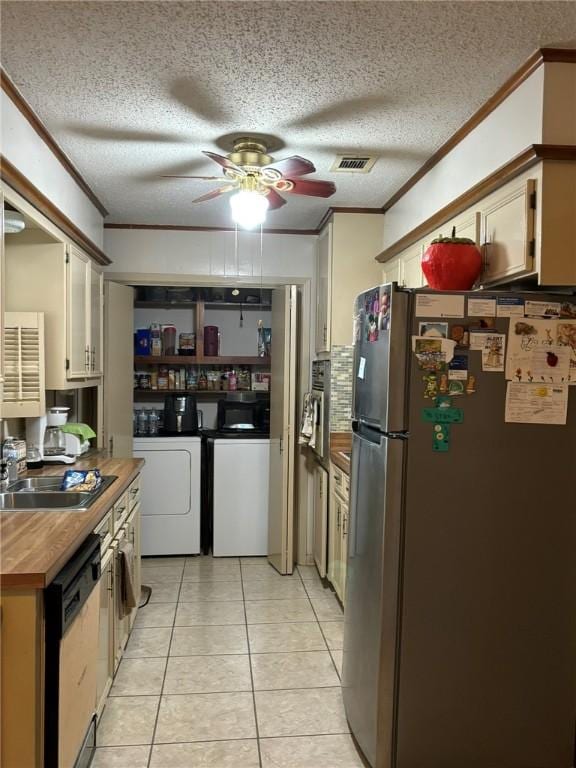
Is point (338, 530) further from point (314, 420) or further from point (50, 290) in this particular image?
point (50, 290)

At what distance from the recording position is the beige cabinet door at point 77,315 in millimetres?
3182

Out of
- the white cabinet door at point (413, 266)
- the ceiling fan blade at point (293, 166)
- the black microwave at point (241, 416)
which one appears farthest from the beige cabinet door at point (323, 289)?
the ceiling fan blade at point (293, 166)

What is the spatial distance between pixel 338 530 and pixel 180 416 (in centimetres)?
182

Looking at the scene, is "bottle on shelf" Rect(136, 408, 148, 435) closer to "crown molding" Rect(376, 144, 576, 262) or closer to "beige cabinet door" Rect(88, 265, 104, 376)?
"beige cabinet door" Rect(88, 265, 104, 376)

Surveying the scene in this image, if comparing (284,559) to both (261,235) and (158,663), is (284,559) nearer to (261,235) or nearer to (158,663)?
(158,663)

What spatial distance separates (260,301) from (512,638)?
3.69 meters

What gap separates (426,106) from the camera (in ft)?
7.80

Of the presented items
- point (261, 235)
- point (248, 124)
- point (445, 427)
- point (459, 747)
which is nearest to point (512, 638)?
point (459, 747)

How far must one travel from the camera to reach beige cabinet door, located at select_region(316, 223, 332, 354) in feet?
13.1

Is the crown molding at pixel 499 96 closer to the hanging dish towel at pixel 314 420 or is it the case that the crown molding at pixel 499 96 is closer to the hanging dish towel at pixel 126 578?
the hanging dish towel at pixel 314 420

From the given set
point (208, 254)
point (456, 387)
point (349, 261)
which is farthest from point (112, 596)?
point (208, 254)

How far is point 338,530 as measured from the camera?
3580 mm

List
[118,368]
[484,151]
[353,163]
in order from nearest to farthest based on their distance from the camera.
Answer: [484,151]
[353,163]
[118,368]

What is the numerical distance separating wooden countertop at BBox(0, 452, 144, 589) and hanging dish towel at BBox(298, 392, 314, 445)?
173 cm
